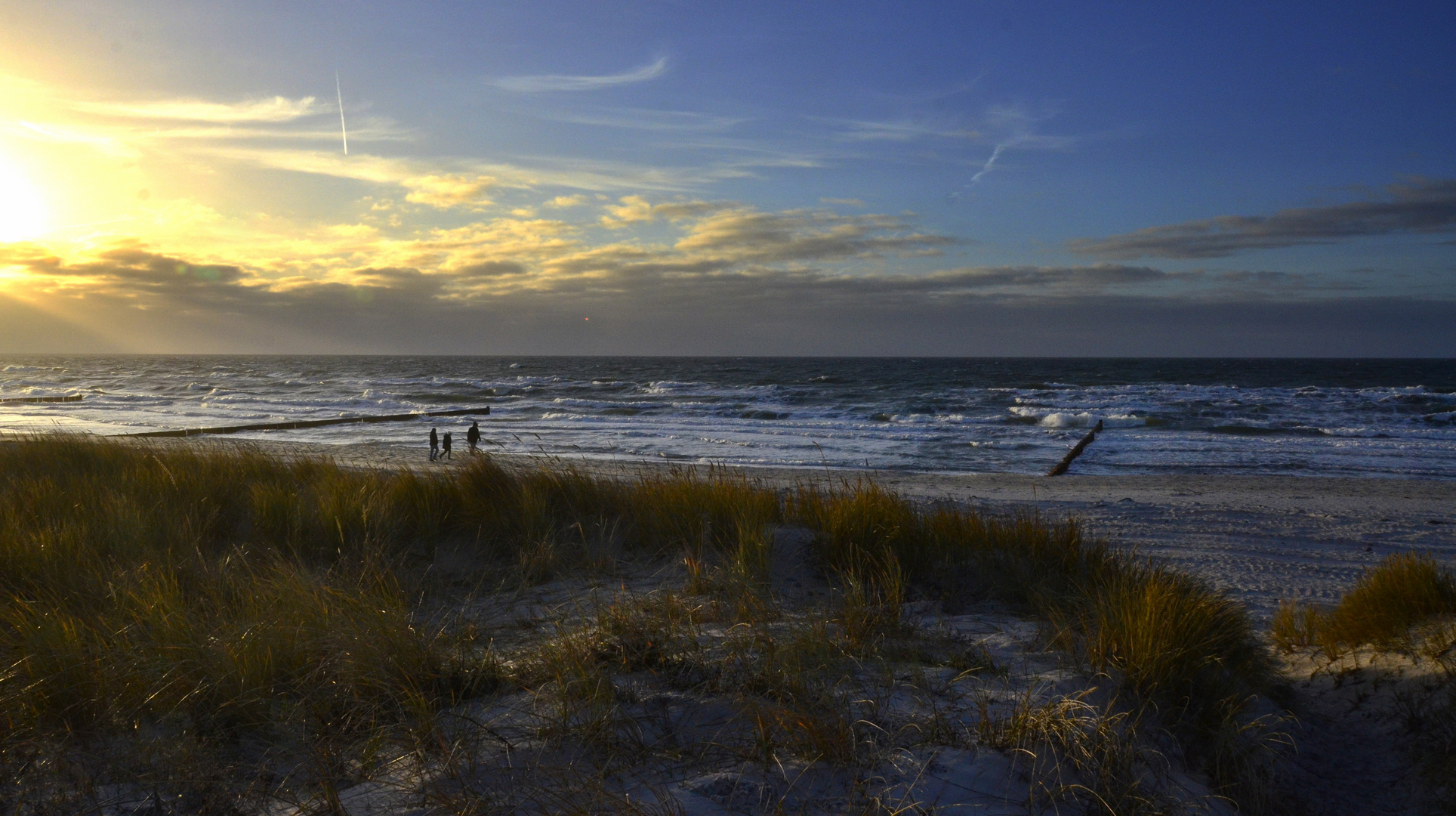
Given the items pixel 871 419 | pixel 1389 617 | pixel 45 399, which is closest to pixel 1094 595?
pixel 1389 617

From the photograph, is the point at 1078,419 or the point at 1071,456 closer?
the point at 1071,456

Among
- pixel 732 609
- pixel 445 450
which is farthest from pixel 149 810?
pixel 445 450

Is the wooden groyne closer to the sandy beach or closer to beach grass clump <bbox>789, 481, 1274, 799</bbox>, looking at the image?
the sandy beach

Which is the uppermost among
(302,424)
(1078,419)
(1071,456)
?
(302,424)

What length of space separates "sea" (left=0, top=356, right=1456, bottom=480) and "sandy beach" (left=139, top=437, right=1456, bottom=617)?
200 cm

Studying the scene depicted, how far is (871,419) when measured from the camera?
33.3 metres

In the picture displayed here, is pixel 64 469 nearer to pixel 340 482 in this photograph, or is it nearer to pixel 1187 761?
pixel 340 482

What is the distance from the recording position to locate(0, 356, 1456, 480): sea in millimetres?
19453

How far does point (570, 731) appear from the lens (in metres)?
2.81

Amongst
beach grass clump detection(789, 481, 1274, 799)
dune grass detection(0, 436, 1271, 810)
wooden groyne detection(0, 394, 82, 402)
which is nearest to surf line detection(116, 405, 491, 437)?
dune grass detection(0, 436, 1271, 810)

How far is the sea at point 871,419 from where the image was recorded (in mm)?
19453

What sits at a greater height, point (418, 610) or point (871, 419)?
point (418, 610)

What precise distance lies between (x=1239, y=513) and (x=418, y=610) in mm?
10708

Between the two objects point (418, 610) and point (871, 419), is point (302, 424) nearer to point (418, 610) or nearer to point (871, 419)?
point (871, 419)
